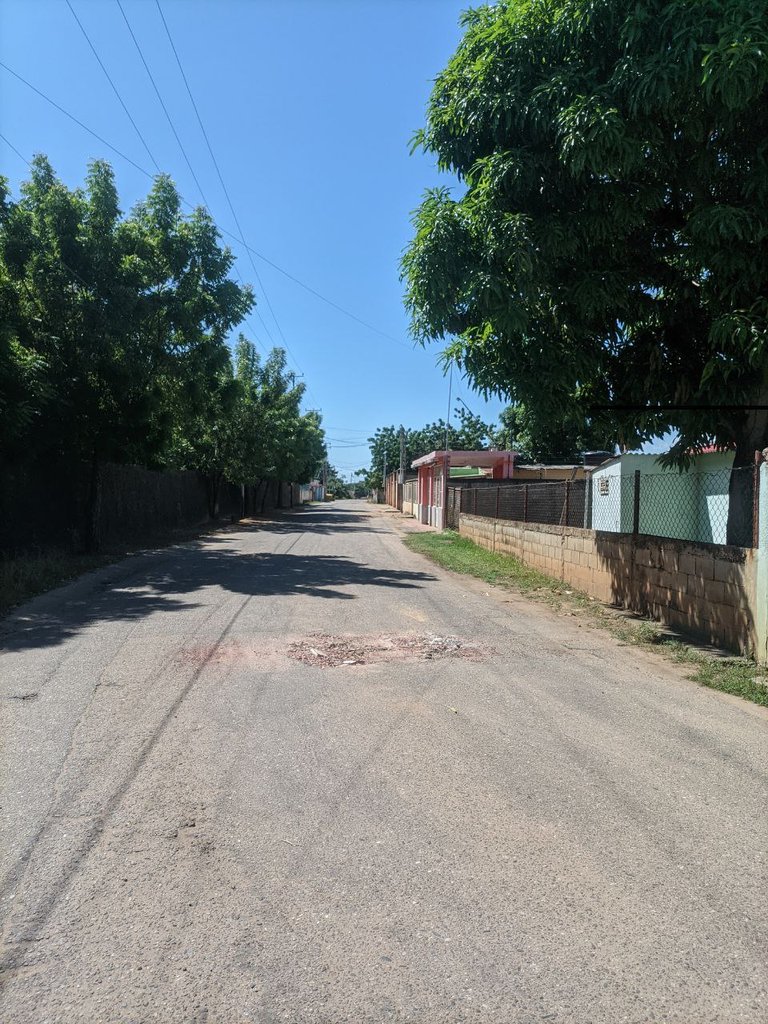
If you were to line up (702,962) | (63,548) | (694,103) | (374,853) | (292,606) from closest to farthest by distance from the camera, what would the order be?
1. (702,962)
2. (374,853)
3. (694,103)
4. (292,606)
5. (63,548)

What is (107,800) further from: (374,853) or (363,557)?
(363,557)

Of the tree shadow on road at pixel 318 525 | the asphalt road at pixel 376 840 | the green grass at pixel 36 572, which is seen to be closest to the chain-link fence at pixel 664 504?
the asphalt road at pixel 376 840

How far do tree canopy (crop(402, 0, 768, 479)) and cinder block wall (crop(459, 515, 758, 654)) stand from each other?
149cm

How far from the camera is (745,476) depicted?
7.84m

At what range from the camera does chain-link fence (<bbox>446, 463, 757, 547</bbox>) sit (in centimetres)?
808

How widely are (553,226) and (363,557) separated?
11679 millimetres

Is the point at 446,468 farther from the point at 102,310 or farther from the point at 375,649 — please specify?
the point at 375,649

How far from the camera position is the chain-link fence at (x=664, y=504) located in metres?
8.08

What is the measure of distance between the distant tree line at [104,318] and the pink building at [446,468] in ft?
46.7

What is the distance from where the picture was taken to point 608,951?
2.70 m

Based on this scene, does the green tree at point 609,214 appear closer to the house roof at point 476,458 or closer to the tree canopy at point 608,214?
the tree canopy at point 608,214

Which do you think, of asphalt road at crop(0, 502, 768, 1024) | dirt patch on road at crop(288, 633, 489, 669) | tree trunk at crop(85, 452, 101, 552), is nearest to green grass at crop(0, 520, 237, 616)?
tree trunk at crop(85, 452, 101, 552)

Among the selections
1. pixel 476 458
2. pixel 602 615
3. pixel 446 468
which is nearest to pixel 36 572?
pixel 602 615

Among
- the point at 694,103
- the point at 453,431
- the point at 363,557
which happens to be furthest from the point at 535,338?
the point at 453,431
